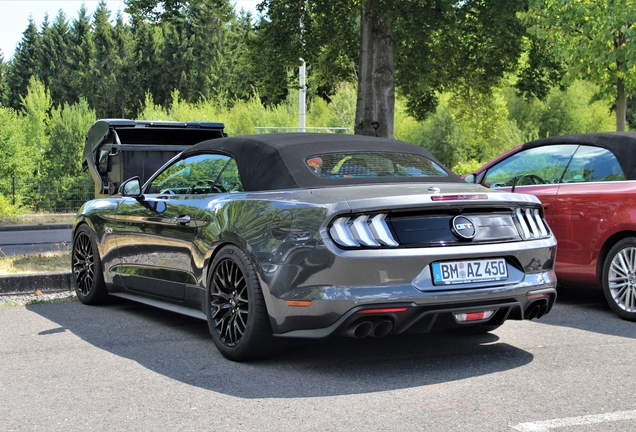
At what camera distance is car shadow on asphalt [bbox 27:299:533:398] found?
5.08m

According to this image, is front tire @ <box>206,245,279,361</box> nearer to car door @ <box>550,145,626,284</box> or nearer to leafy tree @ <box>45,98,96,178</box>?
car door @ <box>550,145,626,284</box>

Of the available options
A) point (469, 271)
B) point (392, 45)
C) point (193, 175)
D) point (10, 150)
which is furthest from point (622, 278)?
point (10, 150)

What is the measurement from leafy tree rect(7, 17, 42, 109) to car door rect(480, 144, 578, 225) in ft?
262

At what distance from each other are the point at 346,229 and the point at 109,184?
8247mm

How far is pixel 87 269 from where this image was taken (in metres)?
8.10

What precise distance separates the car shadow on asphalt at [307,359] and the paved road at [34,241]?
768cm

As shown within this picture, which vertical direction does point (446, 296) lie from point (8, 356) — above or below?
above

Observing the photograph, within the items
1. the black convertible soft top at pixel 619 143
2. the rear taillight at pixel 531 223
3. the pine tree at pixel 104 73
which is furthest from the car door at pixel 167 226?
the pine tree at pixel 104 73

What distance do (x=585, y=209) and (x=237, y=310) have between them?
3628 mm

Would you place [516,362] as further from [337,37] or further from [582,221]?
[337,37]

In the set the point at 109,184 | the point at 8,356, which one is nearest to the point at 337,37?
the point at 109,184

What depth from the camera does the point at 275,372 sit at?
5398 millimetres

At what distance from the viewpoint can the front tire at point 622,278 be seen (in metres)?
7.21

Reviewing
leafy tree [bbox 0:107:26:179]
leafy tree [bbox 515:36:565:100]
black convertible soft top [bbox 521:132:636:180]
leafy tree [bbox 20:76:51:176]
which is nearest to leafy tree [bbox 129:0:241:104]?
leafy tree [bbox 20:76:51:176]
